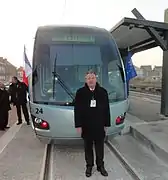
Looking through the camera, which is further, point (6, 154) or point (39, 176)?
point (6, 154)

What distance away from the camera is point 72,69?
690cm

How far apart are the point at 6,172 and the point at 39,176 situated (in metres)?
0.74

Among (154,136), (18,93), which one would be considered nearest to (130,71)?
(18,93)

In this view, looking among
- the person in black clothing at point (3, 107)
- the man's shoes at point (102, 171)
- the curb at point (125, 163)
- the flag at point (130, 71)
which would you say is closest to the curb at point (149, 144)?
Answer: the curb at point (125, 163)

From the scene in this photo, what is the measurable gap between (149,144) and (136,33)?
21.5ft

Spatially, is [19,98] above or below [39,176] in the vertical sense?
above

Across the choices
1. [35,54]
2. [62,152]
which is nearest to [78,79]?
[35,54]

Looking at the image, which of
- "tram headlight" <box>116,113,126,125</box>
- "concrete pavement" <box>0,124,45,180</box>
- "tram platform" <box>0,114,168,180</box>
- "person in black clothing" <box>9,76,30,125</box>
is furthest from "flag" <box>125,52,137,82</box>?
"tram headlight" <box>116,113,126,125</box>

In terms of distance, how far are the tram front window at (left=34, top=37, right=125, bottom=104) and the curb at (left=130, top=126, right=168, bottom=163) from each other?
1.42 m

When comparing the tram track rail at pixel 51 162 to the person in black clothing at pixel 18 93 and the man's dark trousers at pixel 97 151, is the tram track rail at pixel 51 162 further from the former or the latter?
the person in black clothing at pixel 18 93

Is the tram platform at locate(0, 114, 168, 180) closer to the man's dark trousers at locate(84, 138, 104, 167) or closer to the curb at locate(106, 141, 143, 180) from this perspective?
the curb at locate(106, 141, 143, 180)

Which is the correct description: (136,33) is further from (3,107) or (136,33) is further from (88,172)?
(88,172)

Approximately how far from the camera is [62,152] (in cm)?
705

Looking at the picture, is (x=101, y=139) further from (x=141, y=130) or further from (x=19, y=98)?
(x=19, y=98)
